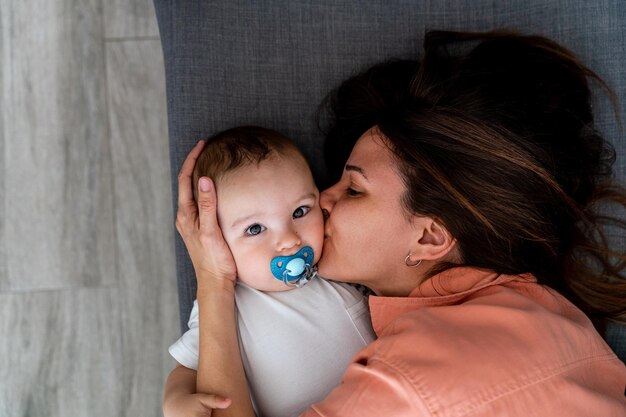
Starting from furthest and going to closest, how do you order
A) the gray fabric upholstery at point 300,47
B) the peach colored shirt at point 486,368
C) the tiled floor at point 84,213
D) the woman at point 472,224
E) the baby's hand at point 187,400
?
1. the tiled floor at point 84,213
2. the gray fabric upholstery at point 300,47
3. the baby's hand at point 187,400
4. the woman at point 472,224
5. the peach colored shirt at point 486,368

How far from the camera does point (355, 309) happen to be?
135 centimetres

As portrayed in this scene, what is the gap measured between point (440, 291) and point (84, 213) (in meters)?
1.23

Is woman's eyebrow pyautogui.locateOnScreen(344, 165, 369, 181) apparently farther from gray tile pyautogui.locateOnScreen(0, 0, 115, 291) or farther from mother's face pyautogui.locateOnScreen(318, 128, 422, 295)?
gray tile pyautogui.locateOnScreen(0, 0, 115, 291)

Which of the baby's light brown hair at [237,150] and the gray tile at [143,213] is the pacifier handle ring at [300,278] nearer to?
the baby's light brown hair at [237,150]

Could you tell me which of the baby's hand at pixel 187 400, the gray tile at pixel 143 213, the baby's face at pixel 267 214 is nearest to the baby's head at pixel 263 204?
the baby's face at pixel 267 214

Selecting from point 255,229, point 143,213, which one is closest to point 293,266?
point 255,229

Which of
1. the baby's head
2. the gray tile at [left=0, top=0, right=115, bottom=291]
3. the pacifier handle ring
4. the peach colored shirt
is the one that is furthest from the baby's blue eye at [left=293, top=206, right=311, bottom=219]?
the gray tile at [left=0, top=0, right=115, bottom=291]

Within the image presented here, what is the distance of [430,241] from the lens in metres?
1.26

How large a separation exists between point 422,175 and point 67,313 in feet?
4.21

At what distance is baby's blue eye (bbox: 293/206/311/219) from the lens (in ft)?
4.17

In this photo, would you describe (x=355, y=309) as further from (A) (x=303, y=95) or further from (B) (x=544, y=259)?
(A) (x=303, y=95)

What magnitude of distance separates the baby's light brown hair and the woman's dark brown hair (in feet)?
0.78

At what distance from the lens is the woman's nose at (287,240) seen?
1.22 metres

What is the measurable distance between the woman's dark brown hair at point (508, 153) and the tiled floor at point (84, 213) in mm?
844
